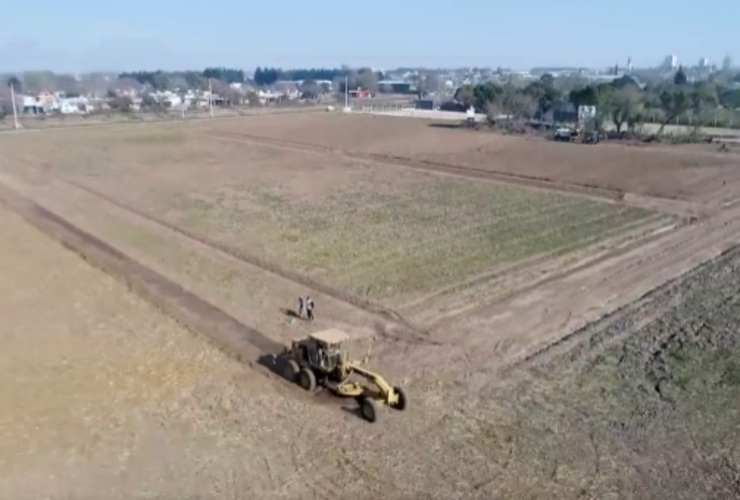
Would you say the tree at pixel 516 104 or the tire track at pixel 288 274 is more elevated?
the tree at pixel 516 104

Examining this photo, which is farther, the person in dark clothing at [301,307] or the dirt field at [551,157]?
the dirt field at [551,157]

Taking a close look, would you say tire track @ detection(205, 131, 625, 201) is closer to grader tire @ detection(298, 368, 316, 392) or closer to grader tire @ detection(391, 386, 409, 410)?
grader tire @ detection(391, 386, 409, 410)

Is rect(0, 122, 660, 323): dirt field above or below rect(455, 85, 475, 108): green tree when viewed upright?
below

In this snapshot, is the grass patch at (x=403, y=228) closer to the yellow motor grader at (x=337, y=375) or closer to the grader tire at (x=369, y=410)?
the yellow motor grader at (x=337, y=375)

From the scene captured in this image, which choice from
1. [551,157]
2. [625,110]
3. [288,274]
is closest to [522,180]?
[551,157]

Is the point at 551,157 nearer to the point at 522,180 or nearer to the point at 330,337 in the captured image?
the point at 522,180

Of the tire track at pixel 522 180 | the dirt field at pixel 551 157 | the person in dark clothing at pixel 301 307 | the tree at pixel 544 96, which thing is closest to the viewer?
the person in dark clothing at pixel 301 307

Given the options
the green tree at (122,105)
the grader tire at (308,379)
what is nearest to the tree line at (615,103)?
the green tree at (122,105)

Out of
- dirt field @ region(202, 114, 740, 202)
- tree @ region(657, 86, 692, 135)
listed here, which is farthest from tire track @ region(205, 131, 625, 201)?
tree @ region(657, 86, 692, 135)
